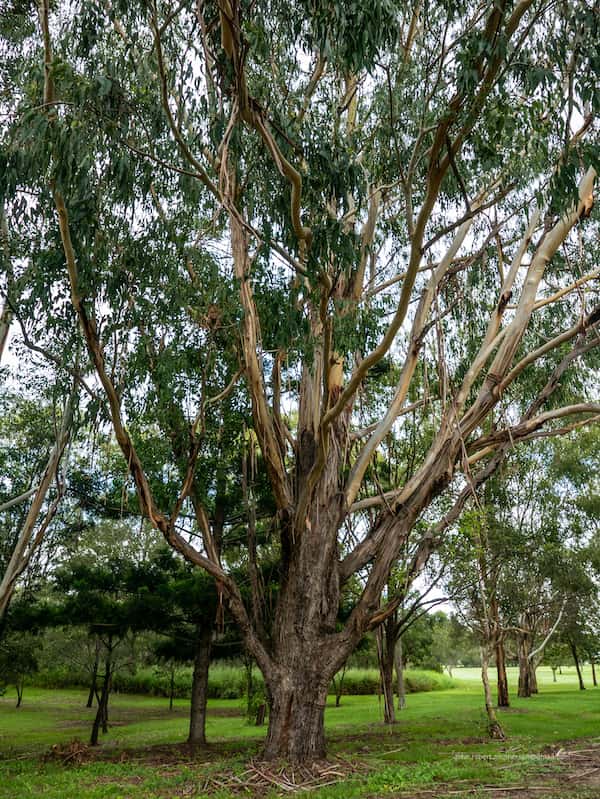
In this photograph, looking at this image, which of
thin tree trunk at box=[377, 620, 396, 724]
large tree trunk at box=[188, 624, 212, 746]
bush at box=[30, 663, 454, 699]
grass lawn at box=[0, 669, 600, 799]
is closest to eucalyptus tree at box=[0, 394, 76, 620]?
large tree trunk at box=[188, 624, 212, 746]

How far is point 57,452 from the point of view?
900cm

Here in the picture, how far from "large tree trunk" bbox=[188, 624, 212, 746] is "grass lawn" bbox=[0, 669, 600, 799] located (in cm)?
36

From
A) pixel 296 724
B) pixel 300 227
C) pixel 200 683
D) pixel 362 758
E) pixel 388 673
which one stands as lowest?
pixel 362 758

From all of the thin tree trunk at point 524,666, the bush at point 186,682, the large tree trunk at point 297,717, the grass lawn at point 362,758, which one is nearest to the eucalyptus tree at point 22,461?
the grass lawn at point 362,758

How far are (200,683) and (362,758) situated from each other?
3.56 m

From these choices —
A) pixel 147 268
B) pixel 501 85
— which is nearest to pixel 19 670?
pixel 147 268

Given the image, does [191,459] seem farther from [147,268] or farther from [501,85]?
[501,85]

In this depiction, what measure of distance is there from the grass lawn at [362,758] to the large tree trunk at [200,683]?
363 mm

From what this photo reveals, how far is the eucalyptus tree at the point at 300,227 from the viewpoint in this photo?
5.07 metres

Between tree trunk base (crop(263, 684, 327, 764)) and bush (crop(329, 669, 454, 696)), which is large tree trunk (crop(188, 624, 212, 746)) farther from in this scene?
bush (crop(329, 669, 454, 696))

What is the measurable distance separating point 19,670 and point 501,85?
40.2 ft

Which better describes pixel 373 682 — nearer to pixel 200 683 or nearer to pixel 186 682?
pixel 186 682

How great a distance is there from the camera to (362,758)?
7.70 m

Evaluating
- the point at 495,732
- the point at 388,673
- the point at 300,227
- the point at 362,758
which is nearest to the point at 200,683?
the point at 362,758
